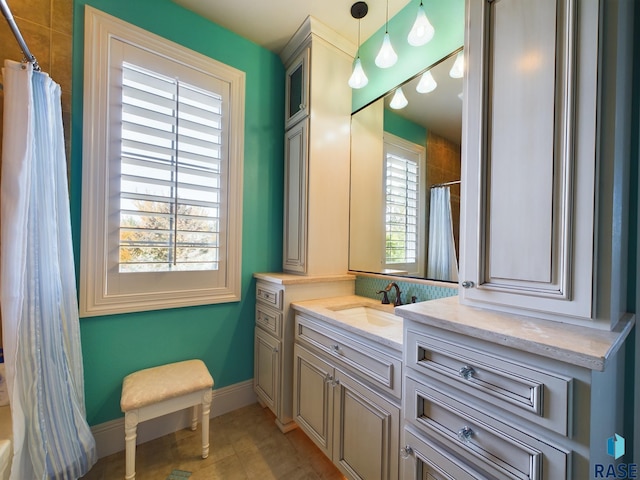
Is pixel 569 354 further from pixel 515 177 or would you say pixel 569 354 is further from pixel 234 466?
pixel 234 466

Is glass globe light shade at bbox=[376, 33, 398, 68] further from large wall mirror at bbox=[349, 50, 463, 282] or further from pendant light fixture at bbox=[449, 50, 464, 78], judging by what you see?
pendant light fixture at bbox=[449, 50, 464, 78]

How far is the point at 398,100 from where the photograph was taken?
1771 mm

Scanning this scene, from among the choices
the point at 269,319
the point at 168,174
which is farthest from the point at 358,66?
the point at 269,319

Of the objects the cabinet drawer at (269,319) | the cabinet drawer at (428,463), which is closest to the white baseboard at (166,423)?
the cabinet drawer at (269,319)

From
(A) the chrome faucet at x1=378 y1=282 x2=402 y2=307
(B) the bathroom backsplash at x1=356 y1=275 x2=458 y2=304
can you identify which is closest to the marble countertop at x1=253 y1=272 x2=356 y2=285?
(B) the bathroom backsplash at x1=356 y1=275 x2=458 y2=304

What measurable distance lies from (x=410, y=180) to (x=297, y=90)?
1191 millimetres

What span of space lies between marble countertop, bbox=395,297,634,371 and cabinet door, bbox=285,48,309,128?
1.64m

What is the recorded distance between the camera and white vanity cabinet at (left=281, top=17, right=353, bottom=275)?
6.32 feet

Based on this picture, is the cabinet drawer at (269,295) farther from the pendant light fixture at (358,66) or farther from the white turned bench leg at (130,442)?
the pendant light fixture at (358,66)

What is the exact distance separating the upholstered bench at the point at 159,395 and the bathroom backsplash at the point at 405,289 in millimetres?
1177

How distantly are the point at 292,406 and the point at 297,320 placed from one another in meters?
0.60

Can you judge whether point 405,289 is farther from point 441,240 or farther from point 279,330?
point 279,330

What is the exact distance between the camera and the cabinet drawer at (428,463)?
2.68 ft

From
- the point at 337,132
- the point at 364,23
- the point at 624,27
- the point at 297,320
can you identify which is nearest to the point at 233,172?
the point at 337,132
